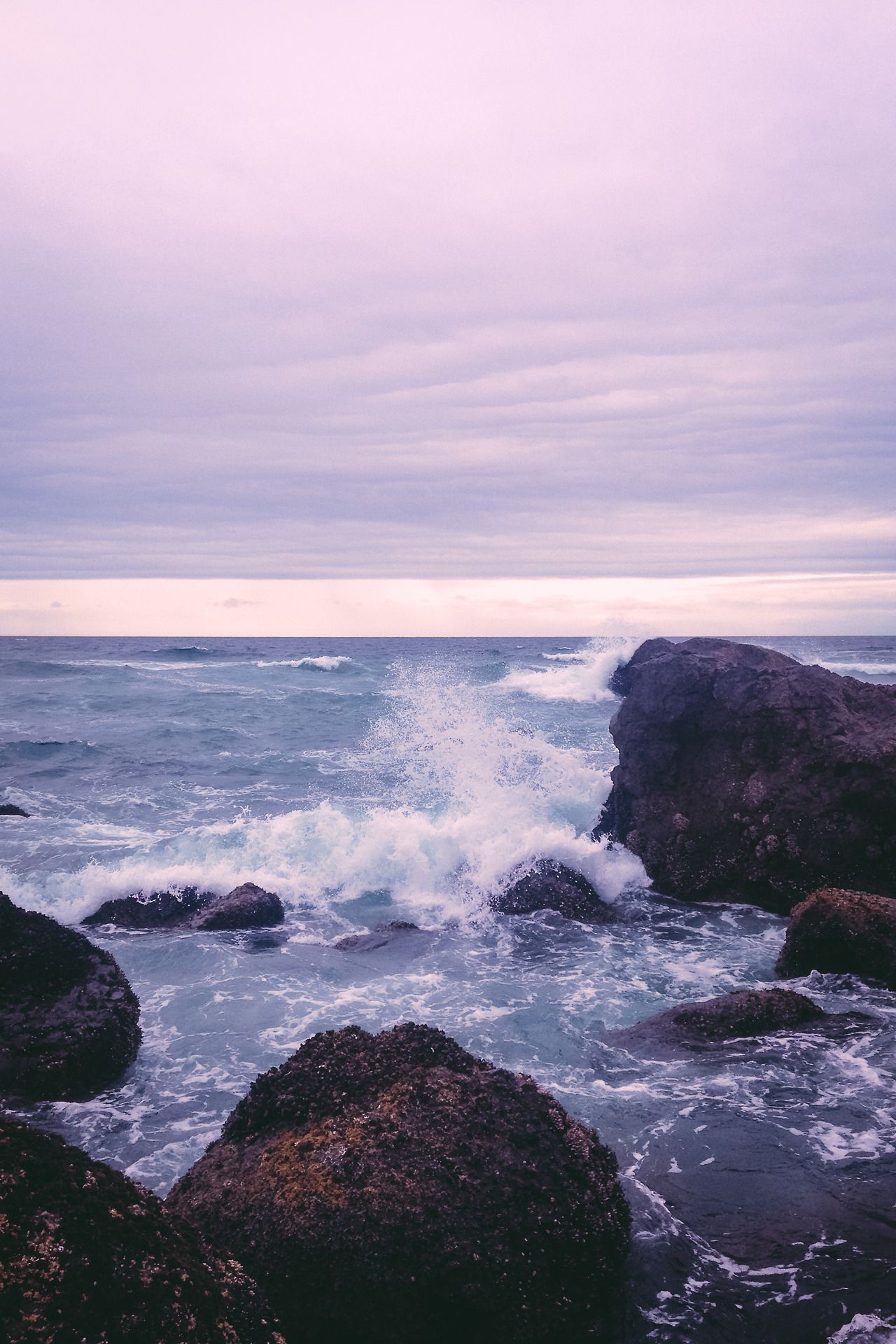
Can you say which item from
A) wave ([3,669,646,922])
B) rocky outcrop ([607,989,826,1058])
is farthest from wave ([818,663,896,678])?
rocky outcrop ([607,989,826,1058])

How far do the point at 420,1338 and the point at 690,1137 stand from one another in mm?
2616

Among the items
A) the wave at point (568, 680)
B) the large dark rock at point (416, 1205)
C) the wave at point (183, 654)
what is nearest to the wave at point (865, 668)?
the wave at point (568, 680)

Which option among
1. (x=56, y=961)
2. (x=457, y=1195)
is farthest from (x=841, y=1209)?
A: (x=56, y=961)

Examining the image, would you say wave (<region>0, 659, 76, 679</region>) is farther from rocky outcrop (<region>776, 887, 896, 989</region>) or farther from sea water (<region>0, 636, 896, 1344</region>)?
rocky outcrop (<region>776, 887, 896, 989</region>)

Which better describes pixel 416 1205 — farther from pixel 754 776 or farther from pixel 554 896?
pixel 754 776

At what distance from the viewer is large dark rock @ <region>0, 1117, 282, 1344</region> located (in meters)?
2.60

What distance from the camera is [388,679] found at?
1794 inches

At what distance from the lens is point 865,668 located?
53.2m

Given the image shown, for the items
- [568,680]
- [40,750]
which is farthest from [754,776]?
[568,680]

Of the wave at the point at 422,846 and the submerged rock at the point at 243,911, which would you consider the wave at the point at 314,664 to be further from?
the submerged rock at the point at 243,911

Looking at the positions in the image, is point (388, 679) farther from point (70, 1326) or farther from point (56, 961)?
point (70, 1326)

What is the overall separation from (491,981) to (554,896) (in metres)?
2.45

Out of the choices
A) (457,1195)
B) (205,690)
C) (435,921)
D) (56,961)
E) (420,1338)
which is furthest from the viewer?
(205,690)

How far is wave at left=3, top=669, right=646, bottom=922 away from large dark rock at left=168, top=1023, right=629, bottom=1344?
22.7ft
